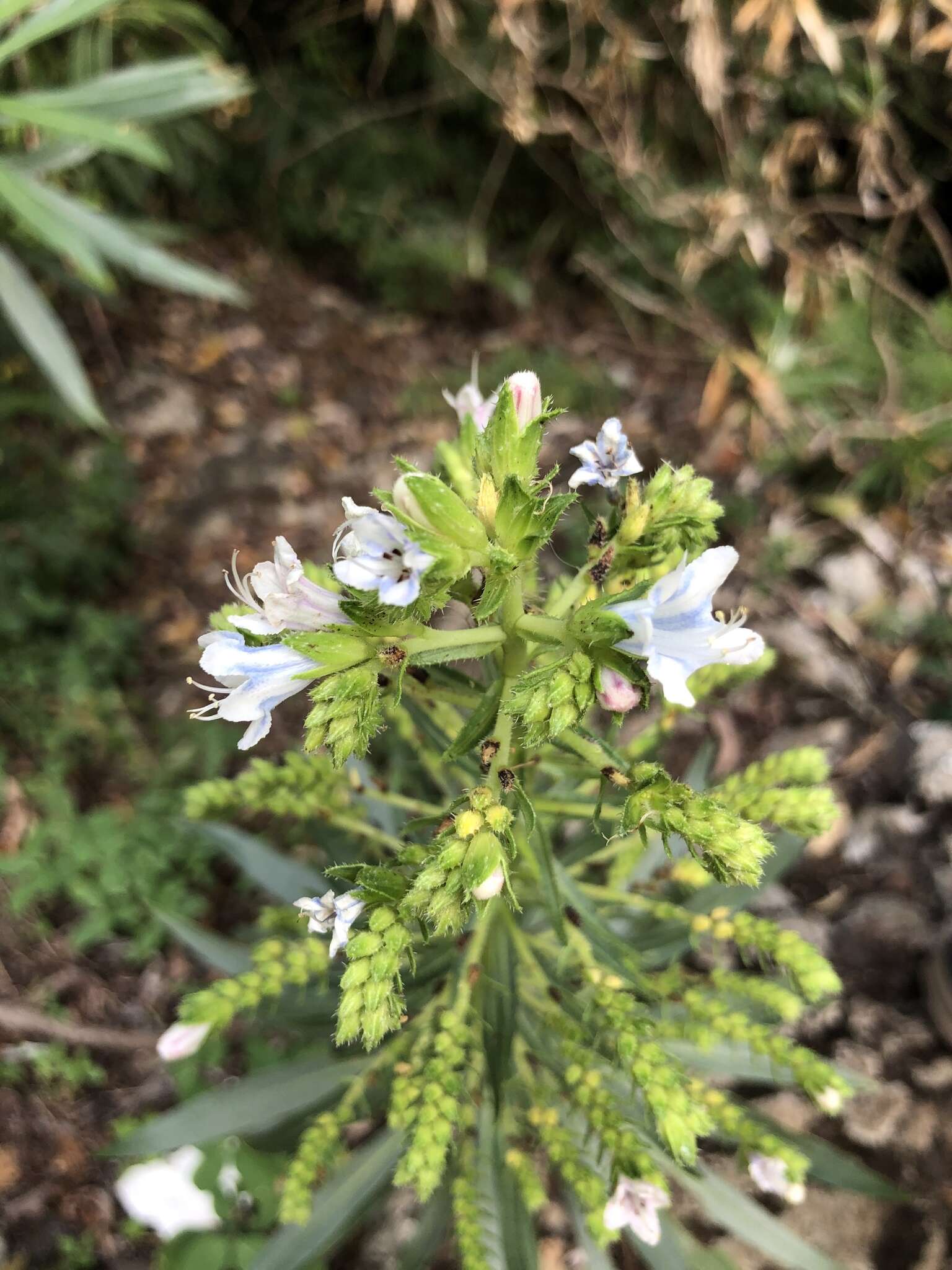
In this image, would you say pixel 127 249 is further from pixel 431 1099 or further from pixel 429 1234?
pixel 429 1234

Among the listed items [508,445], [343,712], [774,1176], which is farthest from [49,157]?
[774,1176]

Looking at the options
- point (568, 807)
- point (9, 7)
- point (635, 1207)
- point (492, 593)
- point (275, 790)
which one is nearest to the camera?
point (492, 593)

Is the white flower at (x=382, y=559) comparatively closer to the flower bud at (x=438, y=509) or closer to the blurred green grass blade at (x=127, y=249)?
the flower bud at (x=438, y=509)

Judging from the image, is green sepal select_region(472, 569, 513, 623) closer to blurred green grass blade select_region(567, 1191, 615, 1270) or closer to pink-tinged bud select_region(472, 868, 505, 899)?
pink-tinged bud select_region(472, 868, 505, 899)

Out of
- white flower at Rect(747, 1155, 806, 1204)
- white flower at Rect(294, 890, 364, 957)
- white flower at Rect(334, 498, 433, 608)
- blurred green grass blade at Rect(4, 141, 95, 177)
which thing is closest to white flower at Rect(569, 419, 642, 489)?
white flower at Rect(334, 498, 433, 608)

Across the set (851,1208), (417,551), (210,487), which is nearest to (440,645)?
(417,551)
